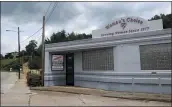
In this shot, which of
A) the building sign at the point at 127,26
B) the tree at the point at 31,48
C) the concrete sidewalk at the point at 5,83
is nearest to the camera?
the concrete sidewalk at the point at 5,83

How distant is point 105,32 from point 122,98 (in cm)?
530

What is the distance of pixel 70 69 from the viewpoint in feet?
74.0

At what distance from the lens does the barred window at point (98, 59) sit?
1859 centimetres

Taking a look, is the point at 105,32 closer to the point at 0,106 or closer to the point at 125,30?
the point at 125,30

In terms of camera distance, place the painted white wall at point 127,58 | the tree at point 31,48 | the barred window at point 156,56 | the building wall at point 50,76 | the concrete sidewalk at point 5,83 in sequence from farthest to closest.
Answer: the tree at point 31,48 < the building wall at point 50,76 < the painted white wall at point 127,58 < the barred window at point 156,56 < the concrete sidewalk at point 5,83

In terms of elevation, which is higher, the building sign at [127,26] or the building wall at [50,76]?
the building sign at [127,26]

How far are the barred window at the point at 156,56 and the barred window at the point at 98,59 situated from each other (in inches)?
91.8

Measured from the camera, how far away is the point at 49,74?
22500 millimetres

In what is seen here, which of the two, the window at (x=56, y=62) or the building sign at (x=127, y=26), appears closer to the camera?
the building sign at (x=127, y=26)

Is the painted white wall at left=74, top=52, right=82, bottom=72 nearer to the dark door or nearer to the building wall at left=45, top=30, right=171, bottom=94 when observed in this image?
the building wall at left=45, top=30, right=171, bottom=94

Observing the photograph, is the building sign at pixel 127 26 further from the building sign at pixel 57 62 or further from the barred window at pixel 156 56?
the building sign at pixel 57 62

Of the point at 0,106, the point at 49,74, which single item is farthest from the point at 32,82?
the point at 0,106

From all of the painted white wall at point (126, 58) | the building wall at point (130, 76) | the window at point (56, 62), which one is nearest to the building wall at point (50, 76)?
the window at point (56, 62)

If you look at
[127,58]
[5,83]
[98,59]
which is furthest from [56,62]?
[127,58]
